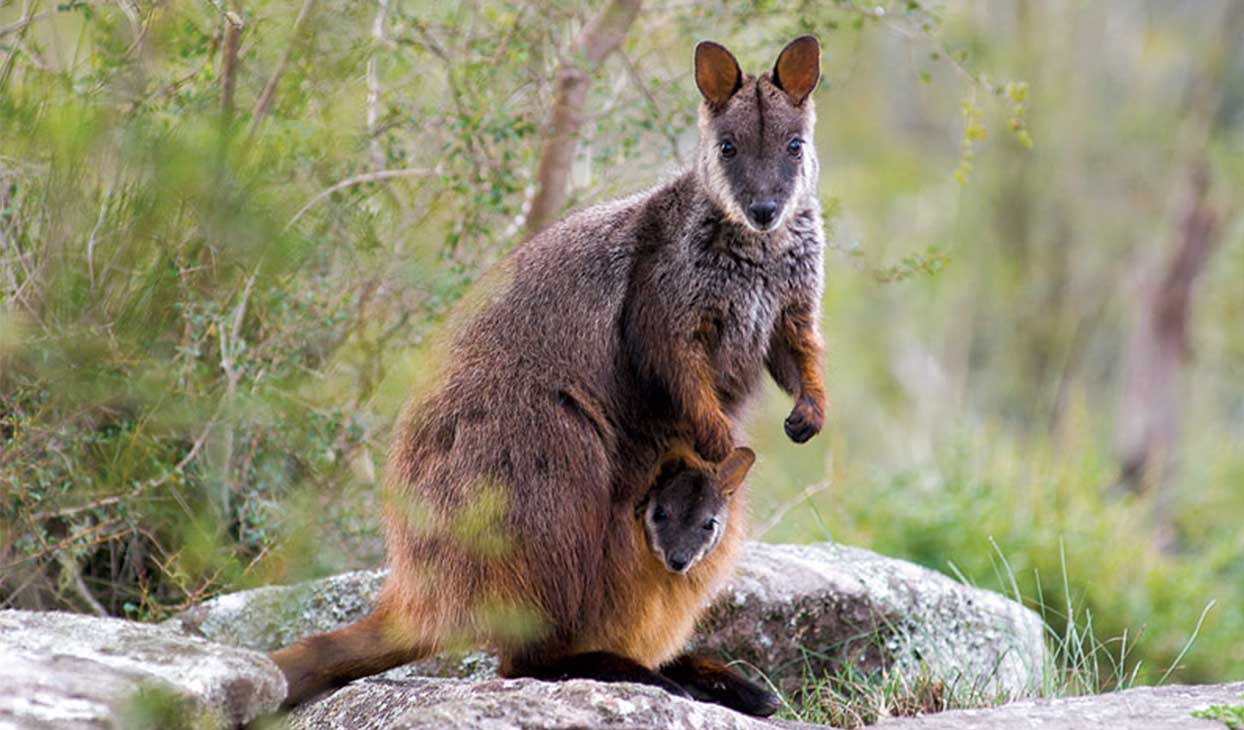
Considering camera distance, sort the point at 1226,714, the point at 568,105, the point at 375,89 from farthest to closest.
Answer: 1. the point at 568,105
2. the point at 375,89
3. the point at 1226,714

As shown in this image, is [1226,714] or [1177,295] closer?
[1226,714]

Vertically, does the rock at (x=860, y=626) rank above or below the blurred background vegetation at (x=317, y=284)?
below

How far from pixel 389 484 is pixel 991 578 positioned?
158 inches

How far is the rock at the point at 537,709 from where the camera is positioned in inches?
141

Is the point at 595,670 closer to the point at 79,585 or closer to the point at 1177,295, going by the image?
the point at 79,585

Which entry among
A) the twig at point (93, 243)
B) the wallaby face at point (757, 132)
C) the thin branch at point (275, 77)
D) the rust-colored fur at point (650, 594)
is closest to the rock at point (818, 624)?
the rust-colored fur at point (650, 594)

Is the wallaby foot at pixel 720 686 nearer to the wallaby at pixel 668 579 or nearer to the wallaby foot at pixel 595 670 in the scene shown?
the wallaby at pixel 668 579

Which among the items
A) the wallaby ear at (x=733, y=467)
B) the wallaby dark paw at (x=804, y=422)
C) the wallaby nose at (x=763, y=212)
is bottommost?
the wallaby ear at (x=733, y=467)

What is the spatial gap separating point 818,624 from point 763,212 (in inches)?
69.3

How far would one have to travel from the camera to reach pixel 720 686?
502 cm

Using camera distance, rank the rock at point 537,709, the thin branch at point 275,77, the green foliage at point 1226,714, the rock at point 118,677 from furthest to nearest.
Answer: the thin branch at point 275,77 < the green foliage at point 1226,714 < the rock at point 537,709 < the rock at point 118,677

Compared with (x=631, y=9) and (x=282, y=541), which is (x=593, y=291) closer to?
(x=282, y=541)

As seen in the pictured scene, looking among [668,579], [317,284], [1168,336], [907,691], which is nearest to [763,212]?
[668,579]

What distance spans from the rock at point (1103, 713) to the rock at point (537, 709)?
64 cm
